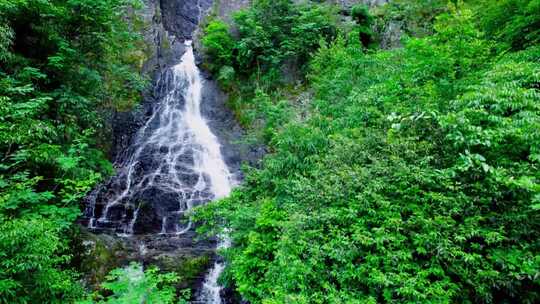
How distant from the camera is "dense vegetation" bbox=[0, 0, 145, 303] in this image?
15.4 feet

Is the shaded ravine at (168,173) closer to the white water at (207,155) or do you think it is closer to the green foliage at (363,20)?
the white water at (207,155)

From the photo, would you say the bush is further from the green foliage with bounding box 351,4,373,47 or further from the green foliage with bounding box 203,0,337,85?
the green foliage with bounding box 351,4,373,47

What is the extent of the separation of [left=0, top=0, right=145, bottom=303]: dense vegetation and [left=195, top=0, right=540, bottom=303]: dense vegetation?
2.94m

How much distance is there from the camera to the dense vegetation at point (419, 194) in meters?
3.61

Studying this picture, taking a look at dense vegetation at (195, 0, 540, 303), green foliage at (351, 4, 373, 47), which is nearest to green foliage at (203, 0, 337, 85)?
green foliage at (351, 4, 373, 47)

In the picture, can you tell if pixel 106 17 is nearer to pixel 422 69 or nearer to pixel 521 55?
pixel 422 69

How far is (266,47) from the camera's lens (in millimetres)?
15602

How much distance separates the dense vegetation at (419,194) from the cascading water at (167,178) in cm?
403

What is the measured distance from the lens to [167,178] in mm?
12359

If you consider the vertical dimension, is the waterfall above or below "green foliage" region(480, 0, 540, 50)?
below

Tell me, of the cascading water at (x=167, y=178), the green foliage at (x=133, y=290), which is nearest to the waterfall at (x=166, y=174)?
the cascading water at (x=167, y=178)

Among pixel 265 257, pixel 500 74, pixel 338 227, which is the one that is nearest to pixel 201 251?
pixel 265 257

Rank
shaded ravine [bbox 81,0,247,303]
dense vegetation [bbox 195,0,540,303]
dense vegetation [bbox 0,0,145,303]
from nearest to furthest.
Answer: dense vegetation [bbox 195,0,540,303] → dense vegetation [bbox 0,0,145,303] → shaded ravine [bbox 81,0,247,303]

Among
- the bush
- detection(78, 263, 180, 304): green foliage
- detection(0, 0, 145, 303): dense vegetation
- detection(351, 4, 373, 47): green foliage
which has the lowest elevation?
detection(78, 263, 180, 304): green foliage
